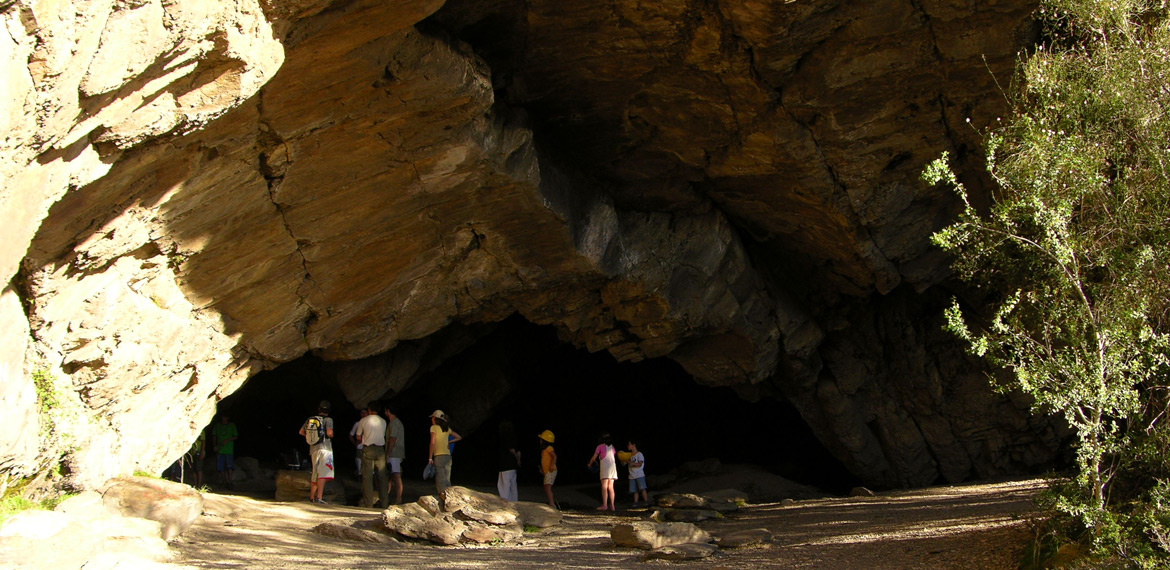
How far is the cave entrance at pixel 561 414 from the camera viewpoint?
17.0 m

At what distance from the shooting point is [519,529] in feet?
31.1

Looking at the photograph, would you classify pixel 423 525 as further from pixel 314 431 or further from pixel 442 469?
pixel 314 431

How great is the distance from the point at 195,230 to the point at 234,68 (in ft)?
8.62

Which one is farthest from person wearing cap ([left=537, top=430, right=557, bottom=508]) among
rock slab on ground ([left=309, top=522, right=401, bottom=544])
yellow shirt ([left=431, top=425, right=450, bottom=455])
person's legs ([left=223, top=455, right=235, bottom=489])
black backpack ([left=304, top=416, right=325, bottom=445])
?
person's legs ([left=223, top=455, right=235, bottom=489])

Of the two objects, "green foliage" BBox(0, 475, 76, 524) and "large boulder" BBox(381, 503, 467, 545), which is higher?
"green foliage" BBox(0, 475, 76, 524)

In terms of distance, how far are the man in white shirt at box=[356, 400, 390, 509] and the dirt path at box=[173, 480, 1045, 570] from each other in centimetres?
83

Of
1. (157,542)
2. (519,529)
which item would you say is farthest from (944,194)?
(157,542)

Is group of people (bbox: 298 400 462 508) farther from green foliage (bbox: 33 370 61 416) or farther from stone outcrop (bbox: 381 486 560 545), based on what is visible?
green foliage (bbox: 33 370 61 416)

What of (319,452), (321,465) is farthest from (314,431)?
(321,465)

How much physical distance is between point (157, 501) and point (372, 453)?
3378mm

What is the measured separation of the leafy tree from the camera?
20.8ft

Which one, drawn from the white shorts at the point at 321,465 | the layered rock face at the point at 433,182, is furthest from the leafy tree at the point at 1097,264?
the white shorts at the point at 321,465

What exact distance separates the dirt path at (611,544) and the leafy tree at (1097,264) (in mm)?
1173

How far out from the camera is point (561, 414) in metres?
20.2
